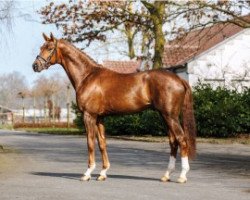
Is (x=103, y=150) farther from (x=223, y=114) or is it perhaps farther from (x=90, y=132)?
(x=223, y=114)

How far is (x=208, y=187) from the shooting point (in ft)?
29.3

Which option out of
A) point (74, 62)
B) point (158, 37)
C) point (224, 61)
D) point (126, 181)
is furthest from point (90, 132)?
point (224, 61)

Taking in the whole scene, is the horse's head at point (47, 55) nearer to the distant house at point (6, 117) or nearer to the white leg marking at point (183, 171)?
the white leg marking at point (183, 171)

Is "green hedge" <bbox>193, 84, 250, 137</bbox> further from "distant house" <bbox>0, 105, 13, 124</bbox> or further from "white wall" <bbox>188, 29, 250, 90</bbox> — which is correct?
"distant house" <bbox>0, 105, 13, 124</bbox>

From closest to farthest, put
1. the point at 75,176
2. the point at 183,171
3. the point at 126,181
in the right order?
the point at 183,171 → the point at 126,181 → the point at 75,176

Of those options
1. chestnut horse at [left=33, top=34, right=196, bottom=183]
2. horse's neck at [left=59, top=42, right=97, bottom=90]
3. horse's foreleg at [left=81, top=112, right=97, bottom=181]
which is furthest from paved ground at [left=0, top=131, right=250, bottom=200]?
horse's neck at [left=59, top=42, right=97, bottom=90]

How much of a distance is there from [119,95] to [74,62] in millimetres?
1266

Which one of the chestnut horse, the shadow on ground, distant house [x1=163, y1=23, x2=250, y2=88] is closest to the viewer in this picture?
the chestnut horse

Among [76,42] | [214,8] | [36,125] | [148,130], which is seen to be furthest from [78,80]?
[36,125]

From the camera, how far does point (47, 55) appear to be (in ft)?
34.8

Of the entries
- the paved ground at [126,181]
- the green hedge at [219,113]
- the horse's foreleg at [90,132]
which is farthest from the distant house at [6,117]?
the horse's foreleg at [90,132]

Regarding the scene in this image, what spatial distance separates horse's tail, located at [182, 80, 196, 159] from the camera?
9.77 metres

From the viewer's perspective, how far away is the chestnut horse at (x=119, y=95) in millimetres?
9734

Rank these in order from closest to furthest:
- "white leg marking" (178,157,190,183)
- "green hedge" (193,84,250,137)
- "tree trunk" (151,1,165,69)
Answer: "white leg marking" (178,157,190,183) → "tree trunk" (151,1,165,69) → "green hedge" (193,84,250,137)
